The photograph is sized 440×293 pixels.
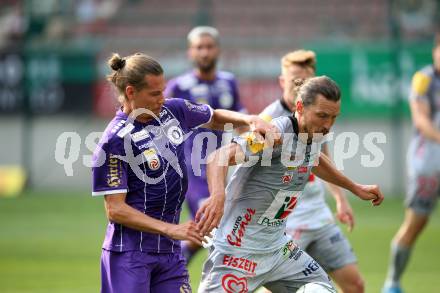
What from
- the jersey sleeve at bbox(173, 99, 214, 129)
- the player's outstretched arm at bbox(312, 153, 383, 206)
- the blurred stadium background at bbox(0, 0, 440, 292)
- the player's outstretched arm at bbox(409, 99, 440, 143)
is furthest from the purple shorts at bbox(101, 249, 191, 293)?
the blurred stadium background at bbox(0, 0, 440, 292)

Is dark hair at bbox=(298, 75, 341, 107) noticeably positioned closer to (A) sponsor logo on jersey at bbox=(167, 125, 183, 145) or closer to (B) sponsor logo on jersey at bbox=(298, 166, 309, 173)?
(B) sponsor logo on jersey at bbox=(298, 166, 309, 173)

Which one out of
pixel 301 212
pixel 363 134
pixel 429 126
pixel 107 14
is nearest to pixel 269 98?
pixel 363 134

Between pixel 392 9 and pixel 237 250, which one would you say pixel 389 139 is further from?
pixel 237 250

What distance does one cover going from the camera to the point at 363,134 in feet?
59.9

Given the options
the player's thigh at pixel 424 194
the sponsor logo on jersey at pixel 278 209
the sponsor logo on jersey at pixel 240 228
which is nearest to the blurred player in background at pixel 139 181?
the sponsor logo on jersey at pixel 240 228

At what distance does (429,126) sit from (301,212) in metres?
2.49

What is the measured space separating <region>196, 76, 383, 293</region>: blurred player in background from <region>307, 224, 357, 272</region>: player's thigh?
1217mm

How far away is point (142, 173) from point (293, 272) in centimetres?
121

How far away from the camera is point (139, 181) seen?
5.28 m

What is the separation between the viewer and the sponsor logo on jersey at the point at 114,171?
5148 mm

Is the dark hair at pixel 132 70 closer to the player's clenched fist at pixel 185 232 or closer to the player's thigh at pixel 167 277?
the player's clenched fist at pixel 185 232

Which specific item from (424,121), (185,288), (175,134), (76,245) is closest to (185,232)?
(185,288)

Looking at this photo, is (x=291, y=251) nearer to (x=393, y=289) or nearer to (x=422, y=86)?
(x=393, y=289)

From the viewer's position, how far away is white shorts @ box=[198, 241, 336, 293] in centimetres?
564
